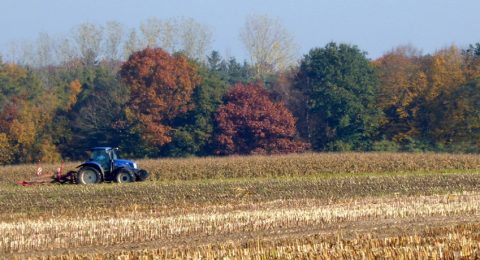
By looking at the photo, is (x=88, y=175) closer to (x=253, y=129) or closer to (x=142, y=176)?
(x=142, y=176)

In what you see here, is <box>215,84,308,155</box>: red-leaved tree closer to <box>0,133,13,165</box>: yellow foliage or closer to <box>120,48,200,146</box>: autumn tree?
<box>120,48,200,146</box>: autumn tree

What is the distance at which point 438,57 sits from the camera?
64.2m

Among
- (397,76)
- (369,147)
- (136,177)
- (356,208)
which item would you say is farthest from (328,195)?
(397,76)

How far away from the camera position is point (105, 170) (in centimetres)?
3759

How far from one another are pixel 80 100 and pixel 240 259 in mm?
52305

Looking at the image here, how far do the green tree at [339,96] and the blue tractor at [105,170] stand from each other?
25.3 metres

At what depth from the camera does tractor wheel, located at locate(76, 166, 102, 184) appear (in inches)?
1462

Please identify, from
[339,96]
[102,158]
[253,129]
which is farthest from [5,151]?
[102,158]

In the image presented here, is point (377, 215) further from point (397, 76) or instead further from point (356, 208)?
point (397, 76)

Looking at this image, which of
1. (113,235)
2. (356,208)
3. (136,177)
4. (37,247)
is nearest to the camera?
(37,247)

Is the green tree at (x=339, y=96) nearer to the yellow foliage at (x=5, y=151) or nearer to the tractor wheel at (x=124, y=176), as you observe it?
the yellow foliage at (x=5, y=151)

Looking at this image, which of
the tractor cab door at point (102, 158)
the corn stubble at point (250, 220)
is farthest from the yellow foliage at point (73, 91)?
the corn stubble at point (250, 220)

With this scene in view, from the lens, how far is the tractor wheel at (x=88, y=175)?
3712 cm

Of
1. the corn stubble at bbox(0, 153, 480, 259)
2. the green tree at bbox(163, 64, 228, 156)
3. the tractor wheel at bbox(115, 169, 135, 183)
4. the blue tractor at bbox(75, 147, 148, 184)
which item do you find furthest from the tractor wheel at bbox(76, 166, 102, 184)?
the green tree at bbox(163, 64, 228, 156)
